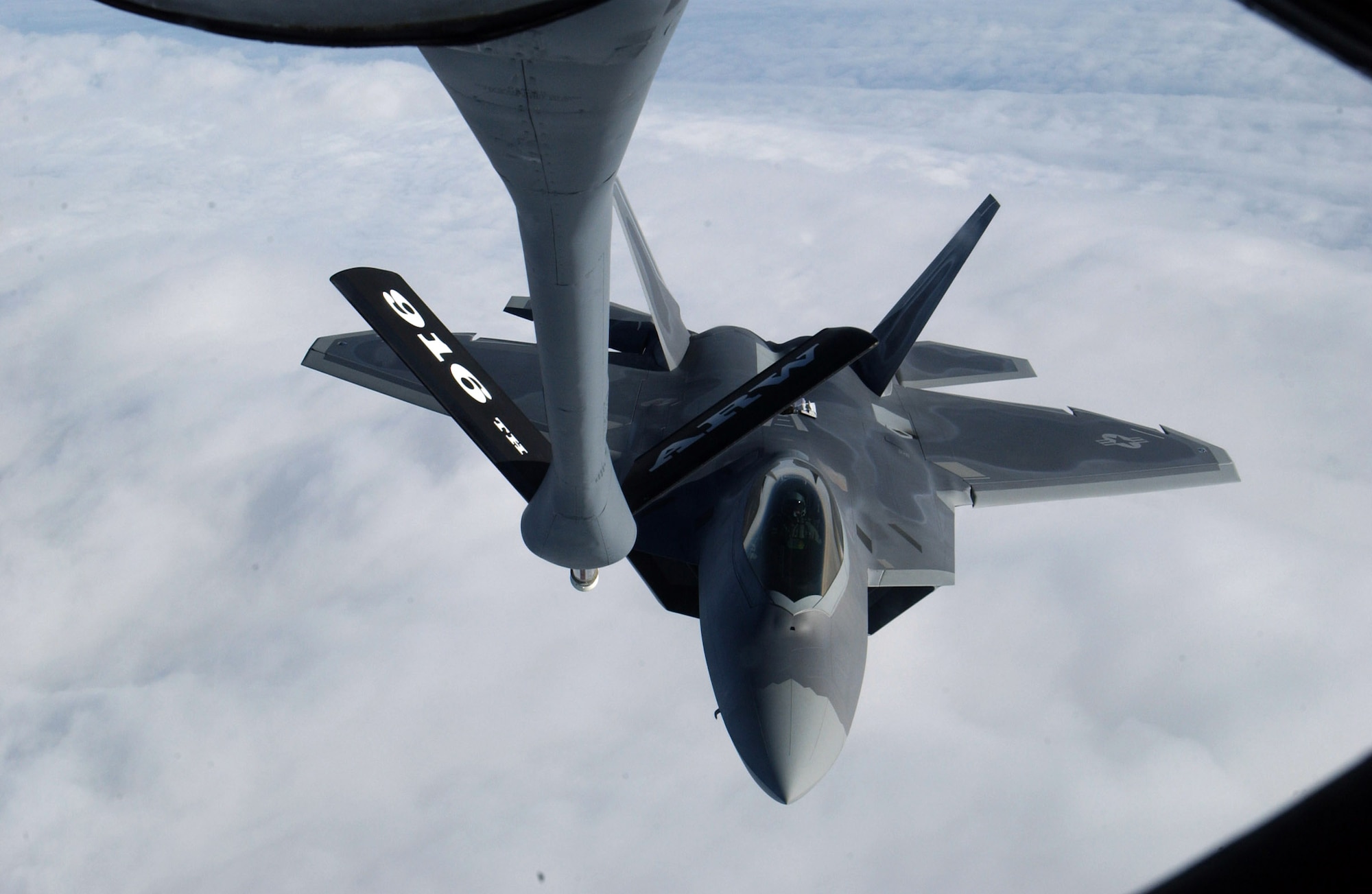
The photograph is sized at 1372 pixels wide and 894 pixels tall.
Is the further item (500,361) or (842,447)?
(500,361)

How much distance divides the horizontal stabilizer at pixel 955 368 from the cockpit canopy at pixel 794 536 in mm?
8729

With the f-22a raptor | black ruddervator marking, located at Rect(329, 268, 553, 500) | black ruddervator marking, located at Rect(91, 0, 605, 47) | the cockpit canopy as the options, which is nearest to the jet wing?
the f-22a raptor

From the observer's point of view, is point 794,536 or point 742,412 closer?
point 742,412

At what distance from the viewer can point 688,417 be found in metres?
16.5

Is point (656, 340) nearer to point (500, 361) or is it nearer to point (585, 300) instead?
point (500, 361)

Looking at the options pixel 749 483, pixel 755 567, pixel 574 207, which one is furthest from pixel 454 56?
pixel 749 483

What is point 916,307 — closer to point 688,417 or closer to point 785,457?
point 688,417

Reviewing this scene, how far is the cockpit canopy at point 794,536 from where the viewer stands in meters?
11.4

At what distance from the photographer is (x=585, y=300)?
4.59m

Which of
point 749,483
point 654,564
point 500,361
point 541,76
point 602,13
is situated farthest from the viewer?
point 500,361

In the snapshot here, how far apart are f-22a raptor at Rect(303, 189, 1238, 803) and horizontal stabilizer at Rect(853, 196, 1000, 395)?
0.16 ft

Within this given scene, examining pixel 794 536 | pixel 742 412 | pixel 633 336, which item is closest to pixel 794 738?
pixel 794 536

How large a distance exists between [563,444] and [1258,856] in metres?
4.86

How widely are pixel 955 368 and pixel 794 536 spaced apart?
11.1 meters
